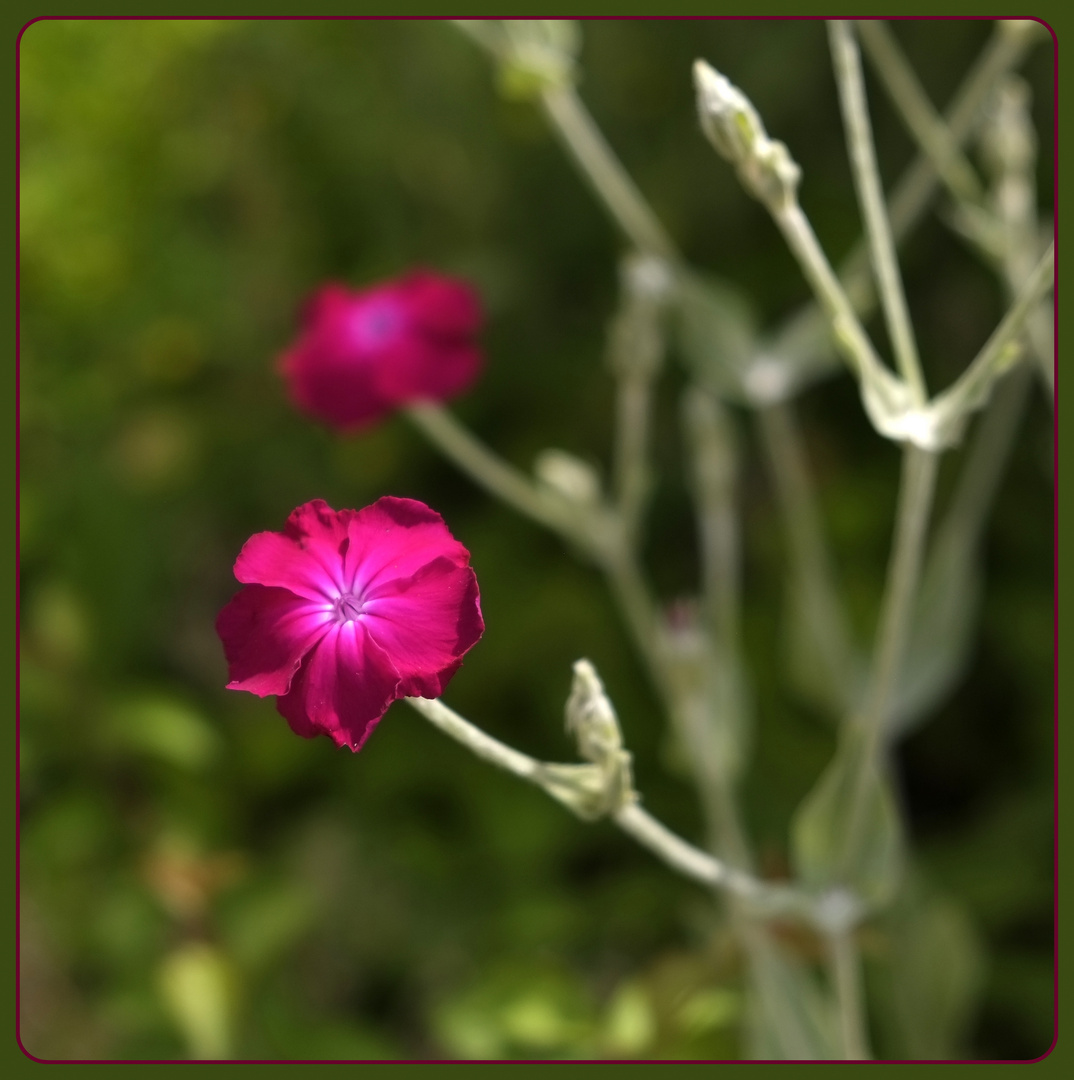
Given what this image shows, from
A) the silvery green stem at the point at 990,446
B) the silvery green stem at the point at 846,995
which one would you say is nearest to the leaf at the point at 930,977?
the silvery green stem at the point at 846,995

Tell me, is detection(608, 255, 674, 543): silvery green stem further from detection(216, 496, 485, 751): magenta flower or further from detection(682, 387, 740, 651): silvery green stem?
detection(216, 496, 485, 751): magenta flower

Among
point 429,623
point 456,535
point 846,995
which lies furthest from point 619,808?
point 456,535

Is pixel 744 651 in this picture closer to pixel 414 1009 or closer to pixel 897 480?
pixel 897 480

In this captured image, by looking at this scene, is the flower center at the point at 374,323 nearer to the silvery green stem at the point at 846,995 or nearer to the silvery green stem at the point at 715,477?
the silvery green stem at the point at 715,477

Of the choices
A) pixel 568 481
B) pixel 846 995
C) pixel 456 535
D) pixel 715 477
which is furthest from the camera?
pixel 456 535

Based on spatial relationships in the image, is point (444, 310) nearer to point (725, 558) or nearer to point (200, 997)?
point (725, 558)

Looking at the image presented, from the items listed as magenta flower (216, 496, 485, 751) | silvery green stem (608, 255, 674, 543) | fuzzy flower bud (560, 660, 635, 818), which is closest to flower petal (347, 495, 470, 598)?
magenta flower (216, 496, 485, 751)

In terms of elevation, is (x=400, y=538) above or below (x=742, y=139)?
below
